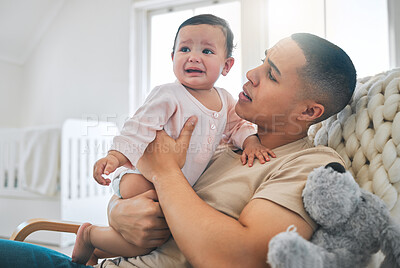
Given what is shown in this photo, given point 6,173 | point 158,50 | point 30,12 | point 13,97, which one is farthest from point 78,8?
point 6,173

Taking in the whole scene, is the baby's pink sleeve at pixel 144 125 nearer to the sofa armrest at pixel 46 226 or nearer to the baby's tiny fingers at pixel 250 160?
the baby's tiny fingers at pixel 250 160

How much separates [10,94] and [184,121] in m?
3.92

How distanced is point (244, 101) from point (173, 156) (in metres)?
0.27

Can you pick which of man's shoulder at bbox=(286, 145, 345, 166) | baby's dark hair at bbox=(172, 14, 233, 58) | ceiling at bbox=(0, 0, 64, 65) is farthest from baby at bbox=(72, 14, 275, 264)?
ceiling at bbox=(0, 0, 64, 65)

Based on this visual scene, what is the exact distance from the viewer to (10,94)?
424 centimetres

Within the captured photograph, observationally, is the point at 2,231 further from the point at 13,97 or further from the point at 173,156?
the point at 173,156

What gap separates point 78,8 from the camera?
3869 millimetres

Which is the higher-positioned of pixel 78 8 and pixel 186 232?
pixel 78 8

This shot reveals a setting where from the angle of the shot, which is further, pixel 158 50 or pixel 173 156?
pixel 158 50

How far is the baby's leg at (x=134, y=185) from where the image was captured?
1042 millimetres

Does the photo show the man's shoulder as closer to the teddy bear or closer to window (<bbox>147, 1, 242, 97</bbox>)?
the teddy bear

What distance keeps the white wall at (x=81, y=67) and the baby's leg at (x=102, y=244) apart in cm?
239

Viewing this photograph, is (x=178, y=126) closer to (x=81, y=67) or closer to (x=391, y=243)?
(x=391, y=243)

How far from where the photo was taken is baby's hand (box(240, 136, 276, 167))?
0.96 meters
